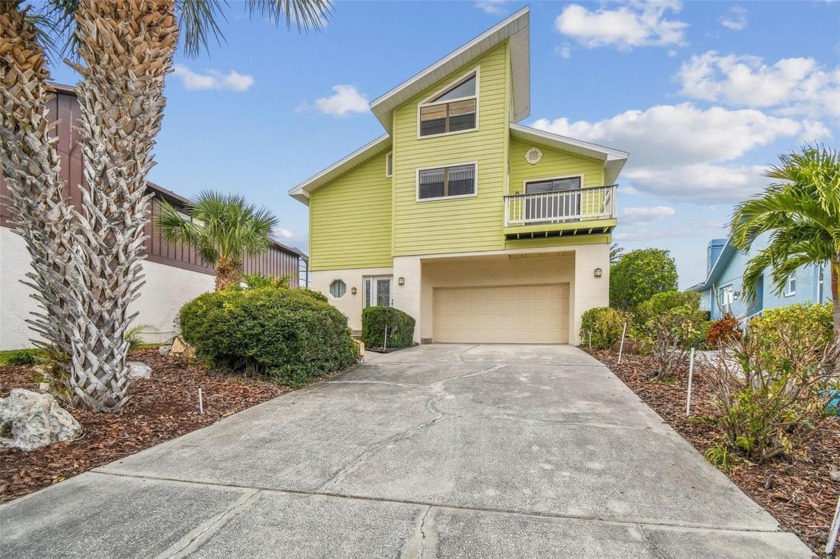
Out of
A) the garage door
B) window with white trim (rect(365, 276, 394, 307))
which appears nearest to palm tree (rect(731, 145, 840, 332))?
the garage door

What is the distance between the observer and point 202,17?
617 cm

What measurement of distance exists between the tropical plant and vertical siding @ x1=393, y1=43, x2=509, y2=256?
5.01 m

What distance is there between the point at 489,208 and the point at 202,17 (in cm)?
817

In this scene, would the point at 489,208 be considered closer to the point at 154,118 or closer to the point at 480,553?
the point at 154,118

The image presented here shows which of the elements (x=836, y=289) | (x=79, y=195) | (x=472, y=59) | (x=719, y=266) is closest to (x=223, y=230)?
(x=79, y=195)

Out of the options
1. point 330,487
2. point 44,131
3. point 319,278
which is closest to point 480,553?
point 330,487

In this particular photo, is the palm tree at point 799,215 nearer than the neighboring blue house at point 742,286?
Yes

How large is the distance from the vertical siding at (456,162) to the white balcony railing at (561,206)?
47 cm

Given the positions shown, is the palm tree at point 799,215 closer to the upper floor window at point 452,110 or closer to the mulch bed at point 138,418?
the mulch bed at point 138,418

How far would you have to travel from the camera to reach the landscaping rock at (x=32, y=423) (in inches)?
142

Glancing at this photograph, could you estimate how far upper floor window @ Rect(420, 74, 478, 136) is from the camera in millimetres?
12188

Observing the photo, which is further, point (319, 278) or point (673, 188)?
point (673, 188)

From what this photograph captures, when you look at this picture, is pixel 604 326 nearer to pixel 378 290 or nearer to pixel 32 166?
pixel 378 290

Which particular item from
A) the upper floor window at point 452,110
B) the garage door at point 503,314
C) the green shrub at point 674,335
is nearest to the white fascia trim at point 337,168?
the upper floor window at point 452,110
